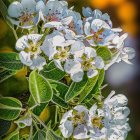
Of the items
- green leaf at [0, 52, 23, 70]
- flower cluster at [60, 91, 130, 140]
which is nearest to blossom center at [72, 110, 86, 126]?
flower cluster at [60, 91, 130, 140]

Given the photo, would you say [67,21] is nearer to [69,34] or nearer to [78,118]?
[69,34]

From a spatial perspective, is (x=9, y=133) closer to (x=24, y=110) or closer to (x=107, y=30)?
(x=24, y=110)

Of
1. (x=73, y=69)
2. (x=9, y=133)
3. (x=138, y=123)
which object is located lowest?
(x=138, y=123)

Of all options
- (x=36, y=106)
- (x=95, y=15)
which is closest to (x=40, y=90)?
(x=36, y=106)

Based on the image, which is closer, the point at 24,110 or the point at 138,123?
the point at 24,110

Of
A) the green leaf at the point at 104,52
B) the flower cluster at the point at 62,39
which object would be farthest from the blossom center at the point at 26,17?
the green leaf at the point at 104,52

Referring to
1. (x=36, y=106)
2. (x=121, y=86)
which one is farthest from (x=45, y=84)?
(x=121, y=86)
